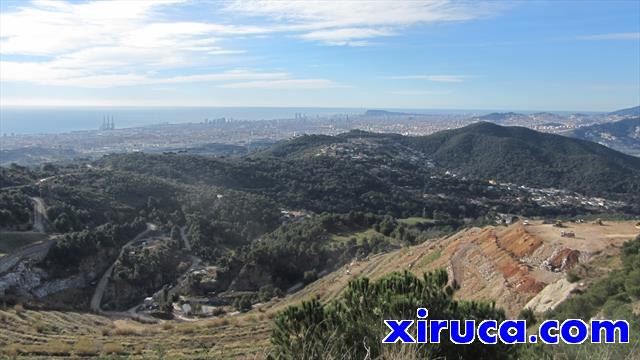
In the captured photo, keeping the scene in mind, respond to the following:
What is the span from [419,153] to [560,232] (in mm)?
104891

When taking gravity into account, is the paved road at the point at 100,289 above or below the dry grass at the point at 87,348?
below

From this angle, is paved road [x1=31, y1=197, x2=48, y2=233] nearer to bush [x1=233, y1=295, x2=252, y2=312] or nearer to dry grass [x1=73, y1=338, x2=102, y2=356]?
bush [x1=233, y1=295, x2=252, y2=312]

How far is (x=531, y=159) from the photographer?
107875 millimetres

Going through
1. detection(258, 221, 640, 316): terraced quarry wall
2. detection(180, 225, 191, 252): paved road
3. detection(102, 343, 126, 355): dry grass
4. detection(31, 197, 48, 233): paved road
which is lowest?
detection(180, 225, 191, 252): paved road

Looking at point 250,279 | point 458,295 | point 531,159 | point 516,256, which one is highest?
point 516,256

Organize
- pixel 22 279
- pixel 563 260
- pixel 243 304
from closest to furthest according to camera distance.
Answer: pixel 563 260 → pixel 22 279 → pixel 243 304

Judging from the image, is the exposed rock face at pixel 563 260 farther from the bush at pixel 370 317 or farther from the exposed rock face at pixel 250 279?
the exposed rock face at pixel 250 279

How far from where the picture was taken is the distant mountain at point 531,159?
94.7 m

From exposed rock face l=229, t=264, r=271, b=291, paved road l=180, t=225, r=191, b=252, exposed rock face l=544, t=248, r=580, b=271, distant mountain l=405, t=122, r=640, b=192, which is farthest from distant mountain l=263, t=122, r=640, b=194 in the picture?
exposed rock face l=544, t=248, r=580, b=271

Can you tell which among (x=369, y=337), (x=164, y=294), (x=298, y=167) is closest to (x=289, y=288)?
(x=164, y=294)

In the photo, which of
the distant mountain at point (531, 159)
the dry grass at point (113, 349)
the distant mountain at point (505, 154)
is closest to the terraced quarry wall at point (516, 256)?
the dry grass at point (113, 349)

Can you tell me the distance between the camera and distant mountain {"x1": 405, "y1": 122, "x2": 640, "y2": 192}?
9469 centimetres

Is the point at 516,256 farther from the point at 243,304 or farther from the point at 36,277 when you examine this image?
the point at 36,277

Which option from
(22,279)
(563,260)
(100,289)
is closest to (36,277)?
(22,279)
